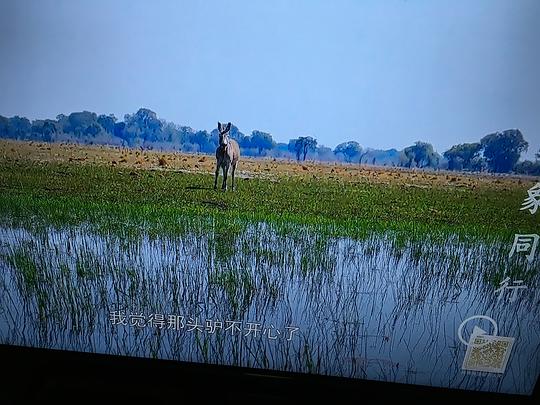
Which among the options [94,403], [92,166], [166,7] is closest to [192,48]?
[166,7]

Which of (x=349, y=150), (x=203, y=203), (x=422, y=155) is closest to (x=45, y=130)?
(x=203, y=203)

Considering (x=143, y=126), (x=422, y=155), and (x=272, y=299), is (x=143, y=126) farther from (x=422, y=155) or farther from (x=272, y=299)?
(x=422, y=155)

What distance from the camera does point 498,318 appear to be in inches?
50.4

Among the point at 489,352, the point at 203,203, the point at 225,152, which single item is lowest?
the point at 489,352

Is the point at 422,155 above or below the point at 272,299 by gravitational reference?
above

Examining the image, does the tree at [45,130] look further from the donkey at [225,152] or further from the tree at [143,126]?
the donkey at [225,152]

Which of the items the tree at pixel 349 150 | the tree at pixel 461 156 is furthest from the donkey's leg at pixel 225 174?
the tree at pixel 461 156

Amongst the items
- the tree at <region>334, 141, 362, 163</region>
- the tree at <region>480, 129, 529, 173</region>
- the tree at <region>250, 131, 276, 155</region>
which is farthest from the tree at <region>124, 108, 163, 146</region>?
the tree at <region>480, 129, 529, 173</region>

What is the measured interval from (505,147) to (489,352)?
0.55 m

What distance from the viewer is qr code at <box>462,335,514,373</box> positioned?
4.23 ft

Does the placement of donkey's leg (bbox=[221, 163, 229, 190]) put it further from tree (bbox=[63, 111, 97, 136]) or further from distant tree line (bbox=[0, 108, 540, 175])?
tree (bbox=[63, 111, 97, 136])

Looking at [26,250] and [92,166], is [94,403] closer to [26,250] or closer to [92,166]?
[26,250]

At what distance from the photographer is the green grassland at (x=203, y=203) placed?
1264 millimetres

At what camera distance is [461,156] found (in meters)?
1.18
